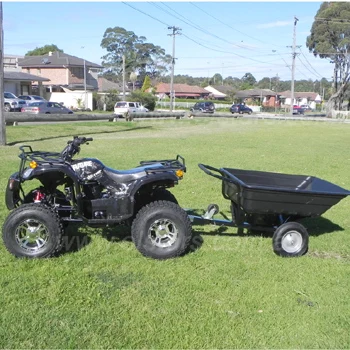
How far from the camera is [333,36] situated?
59.2m

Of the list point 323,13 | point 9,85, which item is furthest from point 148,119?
point 323,13

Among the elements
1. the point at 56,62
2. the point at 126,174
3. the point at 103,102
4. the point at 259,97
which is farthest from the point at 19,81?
the point at 259,97

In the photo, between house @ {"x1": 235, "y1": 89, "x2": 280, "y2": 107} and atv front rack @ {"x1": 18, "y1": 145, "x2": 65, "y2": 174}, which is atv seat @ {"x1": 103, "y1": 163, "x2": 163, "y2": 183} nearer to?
atv front rack @ {"x1": 18, "y1": 145, "x2": 65, "y2": 174}

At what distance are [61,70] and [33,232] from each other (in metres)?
62.5

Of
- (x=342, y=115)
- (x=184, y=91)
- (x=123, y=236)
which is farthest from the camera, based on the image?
(x=184, y=91)

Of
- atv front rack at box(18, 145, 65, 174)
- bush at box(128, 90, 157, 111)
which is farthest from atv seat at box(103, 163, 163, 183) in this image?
bush at box(128, 90, 157, 111)

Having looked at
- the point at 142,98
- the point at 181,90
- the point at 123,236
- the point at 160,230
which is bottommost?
the point at 123,236

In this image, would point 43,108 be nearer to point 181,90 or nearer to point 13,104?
point 13,104

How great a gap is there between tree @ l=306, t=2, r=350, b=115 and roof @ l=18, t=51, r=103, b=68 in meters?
30.4

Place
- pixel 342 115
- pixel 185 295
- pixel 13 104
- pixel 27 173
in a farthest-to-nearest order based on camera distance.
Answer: pixel 342 115
pixel 13 104
pixel 27 173
pixel 185 295

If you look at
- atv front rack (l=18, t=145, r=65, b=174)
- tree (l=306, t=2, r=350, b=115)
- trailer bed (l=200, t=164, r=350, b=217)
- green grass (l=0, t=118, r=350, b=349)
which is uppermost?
tree (l=306, t=2, r=350, b=115)

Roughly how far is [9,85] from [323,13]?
3949 cm

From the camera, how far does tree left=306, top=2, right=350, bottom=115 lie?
190ft

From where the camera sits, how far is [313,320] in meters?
3.79
